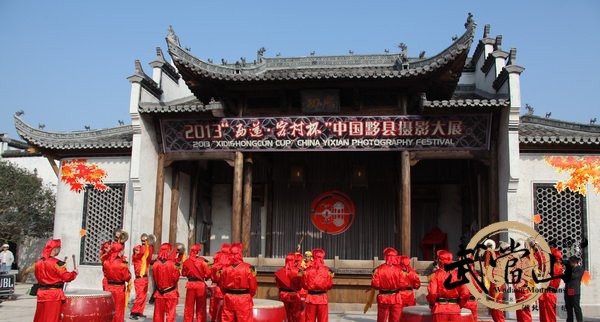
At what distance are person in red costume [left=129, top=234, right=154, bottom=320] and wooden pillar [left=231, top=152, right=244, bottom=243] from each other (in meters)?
1.97

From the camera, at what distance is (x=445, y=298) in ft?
20.9

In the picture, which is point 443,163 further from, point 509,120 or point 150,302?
point 150,302

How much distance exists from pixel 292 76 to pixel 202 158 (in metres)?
2.83

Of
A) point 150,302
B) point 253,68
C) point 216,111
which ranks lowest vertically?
point 150,302

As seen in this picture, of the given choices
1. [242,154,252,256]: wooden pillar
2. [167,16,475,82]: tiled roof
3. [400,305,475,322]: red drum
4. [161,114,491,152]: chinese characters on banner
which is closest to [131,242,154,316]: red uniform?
[242,154,252,256]: wooden pillar

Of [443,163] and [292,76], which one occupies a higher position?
[292,76]

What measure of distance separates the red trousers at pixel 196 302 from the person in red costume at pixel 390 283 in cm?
262

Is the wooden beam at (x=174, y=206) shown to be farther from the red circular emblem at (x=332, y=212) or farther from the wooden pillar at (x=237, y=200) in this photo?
the red circular emblem at (x=332, y=212)

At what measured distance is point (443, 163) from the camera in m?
14.2

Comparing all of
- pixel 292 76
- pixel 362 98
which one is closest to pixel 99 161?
pixel 292 76

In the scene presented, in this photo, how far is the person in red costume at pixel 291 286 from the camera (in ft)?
27.7

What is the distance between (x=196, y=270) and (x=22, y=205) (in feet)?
34.8

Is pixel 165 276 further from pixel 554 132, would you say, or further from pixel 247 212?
pixel 554 132

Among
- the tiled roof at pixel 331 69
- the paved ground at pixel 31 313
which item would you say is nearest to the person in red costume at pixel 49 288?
the paved ground at pixel 31 313
